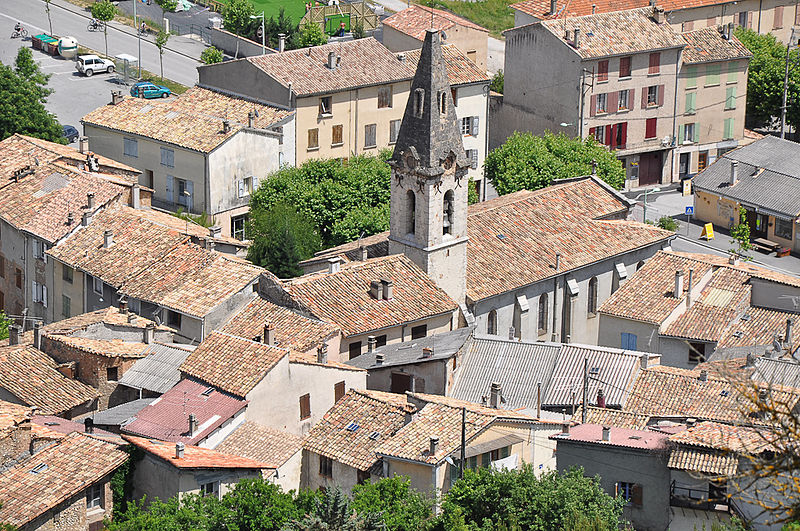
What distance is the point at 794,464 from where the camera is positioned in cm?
2555

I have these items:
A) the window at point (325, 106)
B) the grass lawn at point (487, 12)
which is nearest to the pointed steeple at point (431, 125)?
the window at point (325, 106)

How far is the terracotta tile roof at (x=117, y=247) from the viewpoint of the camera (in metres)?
73.1

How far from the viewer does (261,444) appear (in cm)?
5797

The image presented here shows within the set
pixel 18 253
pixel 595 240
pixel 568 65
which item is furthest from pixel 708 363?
pixel 568 65

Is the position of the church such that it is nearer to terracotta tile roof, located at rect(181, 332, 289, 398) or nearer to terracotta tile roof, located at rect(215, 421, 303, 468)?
terracotta tile roof, located at rect(181, 332, 289, 398)

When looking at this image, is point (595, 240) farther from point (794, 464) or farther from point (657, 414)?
point (794, 464)

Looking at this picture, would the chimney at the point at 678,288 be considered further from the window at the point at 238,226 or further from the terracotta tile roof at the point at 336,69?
the terracotta tile roof at the point at 336,69

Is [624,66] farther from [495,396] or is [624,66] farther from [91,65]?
[495,396]

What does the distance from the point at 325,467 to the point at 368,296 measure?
12458 millimetres

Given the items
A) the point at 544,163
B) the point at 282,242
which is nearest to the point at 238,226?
the point at 282,242

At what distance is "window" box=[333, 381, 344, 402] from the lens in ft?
201

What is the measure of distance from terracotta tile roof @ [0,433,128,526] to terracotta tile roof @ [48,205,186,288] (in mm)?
17354

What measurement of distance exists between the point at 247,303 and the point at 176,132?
2471cm

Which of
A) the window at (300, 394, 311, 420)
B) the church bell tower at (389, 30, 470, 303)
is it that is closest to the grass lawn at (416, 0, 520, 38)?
the church bell tower at (389, 30, 470, 303)
